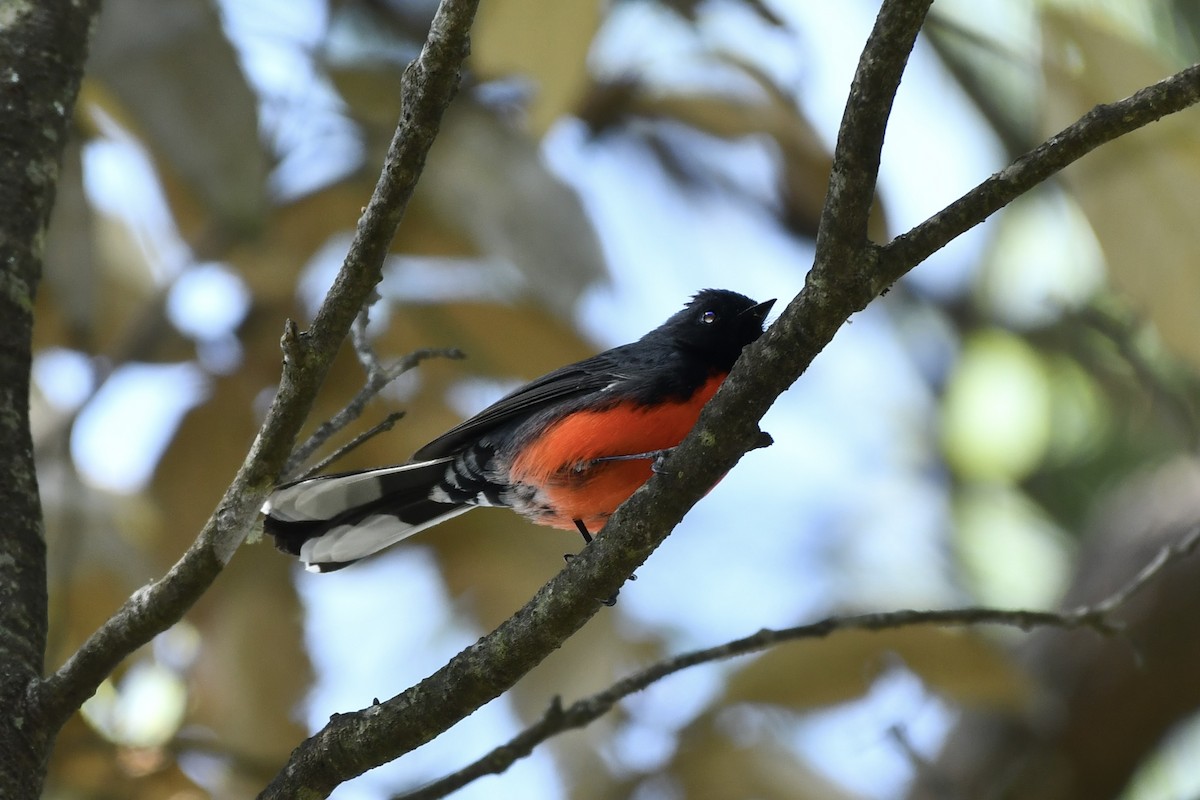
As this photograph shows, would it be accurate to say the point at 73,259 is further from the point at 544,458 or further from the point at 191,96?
the point at 544,458

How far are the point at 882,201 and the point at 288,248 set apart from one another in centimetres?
243

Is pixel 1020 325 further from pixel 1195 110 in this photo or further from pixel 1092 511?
pixel 1195 110

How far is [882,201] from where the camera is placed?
5.16 meters

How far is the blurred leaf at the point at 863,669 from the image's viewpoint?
4824 mm

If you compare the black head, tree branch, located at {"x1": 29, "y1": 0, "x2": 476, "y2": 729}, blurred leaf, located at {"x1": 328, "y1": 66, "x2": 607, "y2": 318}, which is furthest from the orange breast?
tree branch, located at {"x1": 29, "y1": 0, "x2": 476, "y2": 729}

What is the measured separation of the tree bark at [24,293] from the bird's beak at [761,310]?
7.48 ft

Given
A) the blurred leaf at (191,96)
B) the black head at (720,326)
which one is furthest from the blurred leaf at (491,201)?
the blurred leaf at (191,96)

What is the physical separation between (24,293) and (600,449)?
68.6 inches

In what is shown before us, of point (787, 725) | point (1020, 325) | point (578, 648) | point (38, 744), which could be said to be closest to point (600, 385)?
point (578, 648)

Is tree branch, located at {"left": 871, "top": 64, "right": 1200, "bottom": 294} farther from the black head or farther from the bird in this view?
the black head

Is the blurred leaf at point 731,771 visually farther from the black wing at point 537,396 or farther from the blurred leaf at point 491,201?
the blurred leaf at point 491,201

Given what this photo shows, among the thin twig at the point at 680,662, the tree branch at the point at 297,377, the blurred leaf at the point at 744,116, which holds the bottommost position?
the thin twig at the point at 680,662

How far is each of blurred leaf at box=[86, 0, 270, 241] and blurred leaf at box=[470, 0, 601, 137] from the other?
40.5 inches

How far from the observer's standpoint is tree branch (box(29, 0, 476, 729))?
91.0 inches
